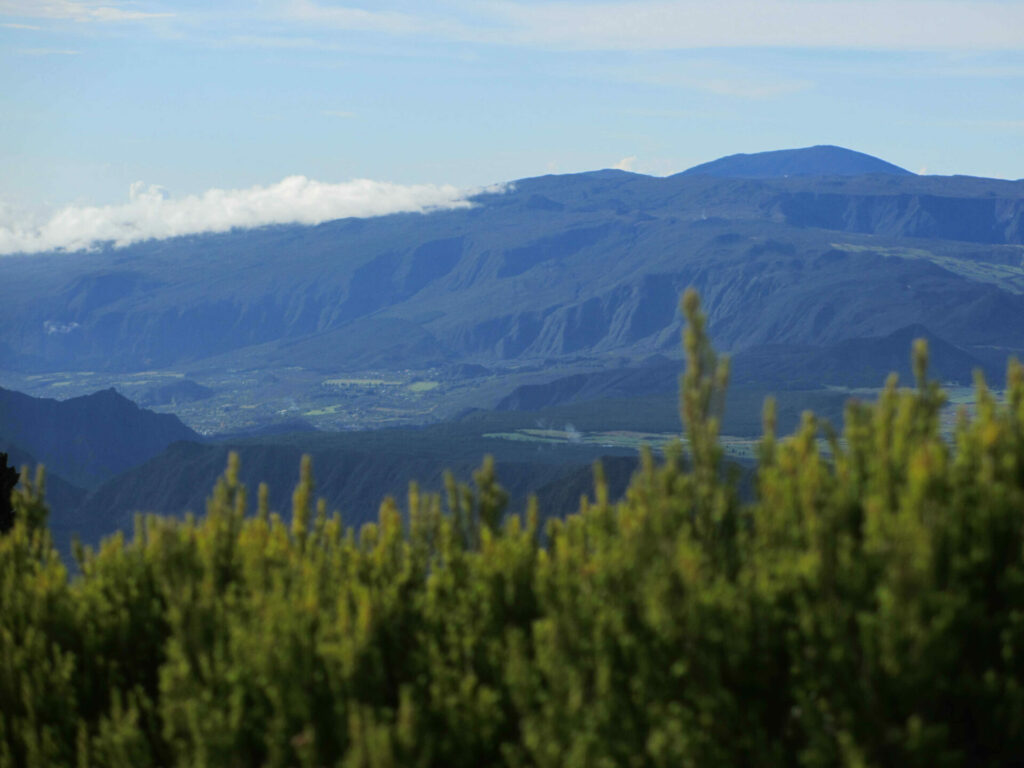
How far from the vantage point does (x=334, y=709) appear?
9.67 meters

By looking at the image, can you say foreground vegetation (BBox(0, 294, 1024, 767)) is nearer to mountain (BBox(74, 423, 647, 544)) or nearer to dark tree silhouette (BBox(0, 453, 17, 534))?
dark tree silhouette (BBox(0, 453, 17, 534))

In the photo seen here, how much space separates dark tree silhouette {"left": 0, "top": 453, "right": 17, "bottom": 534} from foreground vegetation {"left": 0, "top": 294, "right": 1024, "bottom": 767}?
1095 cm

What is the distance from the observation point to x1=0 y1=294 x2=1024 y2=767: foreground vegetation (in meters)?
7.87

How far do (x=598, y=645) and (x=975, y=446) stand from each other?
2.82 m

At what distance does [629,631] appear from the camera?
891 cm

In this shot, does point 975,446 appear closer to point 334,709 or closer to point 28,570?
point 334,709

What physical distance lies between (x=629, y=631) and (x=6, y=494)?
17.6 metres

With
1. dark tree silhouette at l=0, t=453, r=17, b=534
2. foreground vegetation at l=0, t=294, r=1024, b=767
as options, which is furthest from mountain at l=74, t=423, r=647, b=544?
foreground vegetation at l=0, t=294, r=1024, b=767

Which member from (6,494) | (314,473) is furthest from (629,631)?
(314,473)

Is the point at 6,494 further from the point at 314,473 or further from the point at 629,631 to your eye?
the point at 314,473

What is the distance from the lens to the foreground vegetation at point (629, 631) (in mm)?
7867

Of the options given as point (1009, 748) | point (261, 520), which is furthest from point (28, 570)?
point (1009, 748)

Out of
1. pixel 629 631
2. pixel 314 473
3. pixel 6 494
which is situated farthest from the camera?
pixel 314 473

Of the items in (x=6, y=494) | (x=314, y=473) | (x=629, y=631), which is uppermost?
(x=629, y=631)
